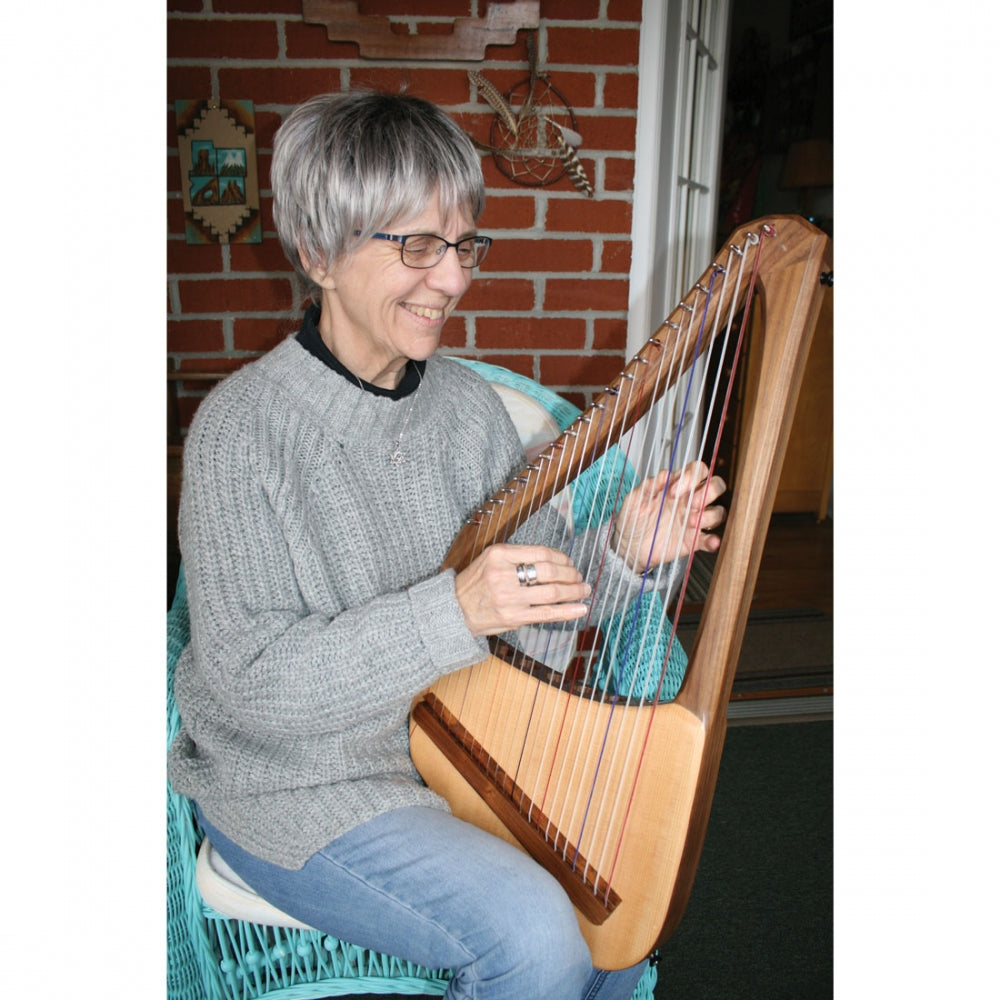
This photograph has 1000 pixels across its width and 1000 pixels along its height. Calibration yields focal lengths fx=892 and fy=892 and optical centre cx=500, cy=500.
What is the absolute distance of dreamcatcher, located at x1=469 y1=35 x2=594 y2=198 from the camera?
1.93 m

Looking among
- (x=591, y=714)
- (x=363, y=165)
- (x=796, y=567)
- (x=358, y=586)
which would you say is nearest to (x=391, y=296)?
(x=363, y=165)

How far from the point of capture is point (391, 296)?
1.16 metres

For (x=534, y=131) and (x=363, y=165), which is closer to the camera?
(x=363, y=165)

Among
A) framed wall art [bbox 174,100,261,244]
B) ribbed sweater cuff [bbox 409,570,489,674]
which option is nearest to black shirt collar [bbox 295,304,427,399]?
ribbed sweater cuff [bbox 409,570,489,674]

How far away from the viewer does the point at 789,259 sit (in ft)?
2.63

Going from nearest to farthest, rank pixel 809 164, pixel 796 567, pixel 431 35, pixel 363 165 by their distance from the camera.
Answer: pixel 363 165 < pixel 431 35 < pixel 796 567 < pixel 809 164

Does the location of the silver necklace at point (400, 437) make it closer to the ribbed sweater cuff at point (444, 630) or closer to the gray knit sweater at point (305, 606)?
the gray knit sweater at point (305, 606)

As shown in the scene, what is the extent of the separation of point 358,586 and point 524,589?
0.93 feet

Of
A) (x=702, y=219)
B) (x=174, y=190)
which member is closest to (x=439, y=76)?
(x=174, y=190)

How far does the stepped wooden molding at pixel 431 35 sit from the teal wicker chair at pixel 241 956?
4.08 feet

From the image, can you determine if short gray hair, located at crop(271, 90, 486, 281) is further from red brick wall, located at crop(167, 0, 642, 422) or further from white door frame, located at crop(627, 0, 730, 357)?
white door frame, located at crop(627, 0, 730, 357)

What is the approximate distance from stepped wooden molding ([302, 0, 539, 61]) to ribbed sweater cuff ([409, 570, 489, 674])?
4.46 ft

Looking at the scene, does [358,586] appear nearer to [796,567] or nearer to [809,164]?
[796,567]
